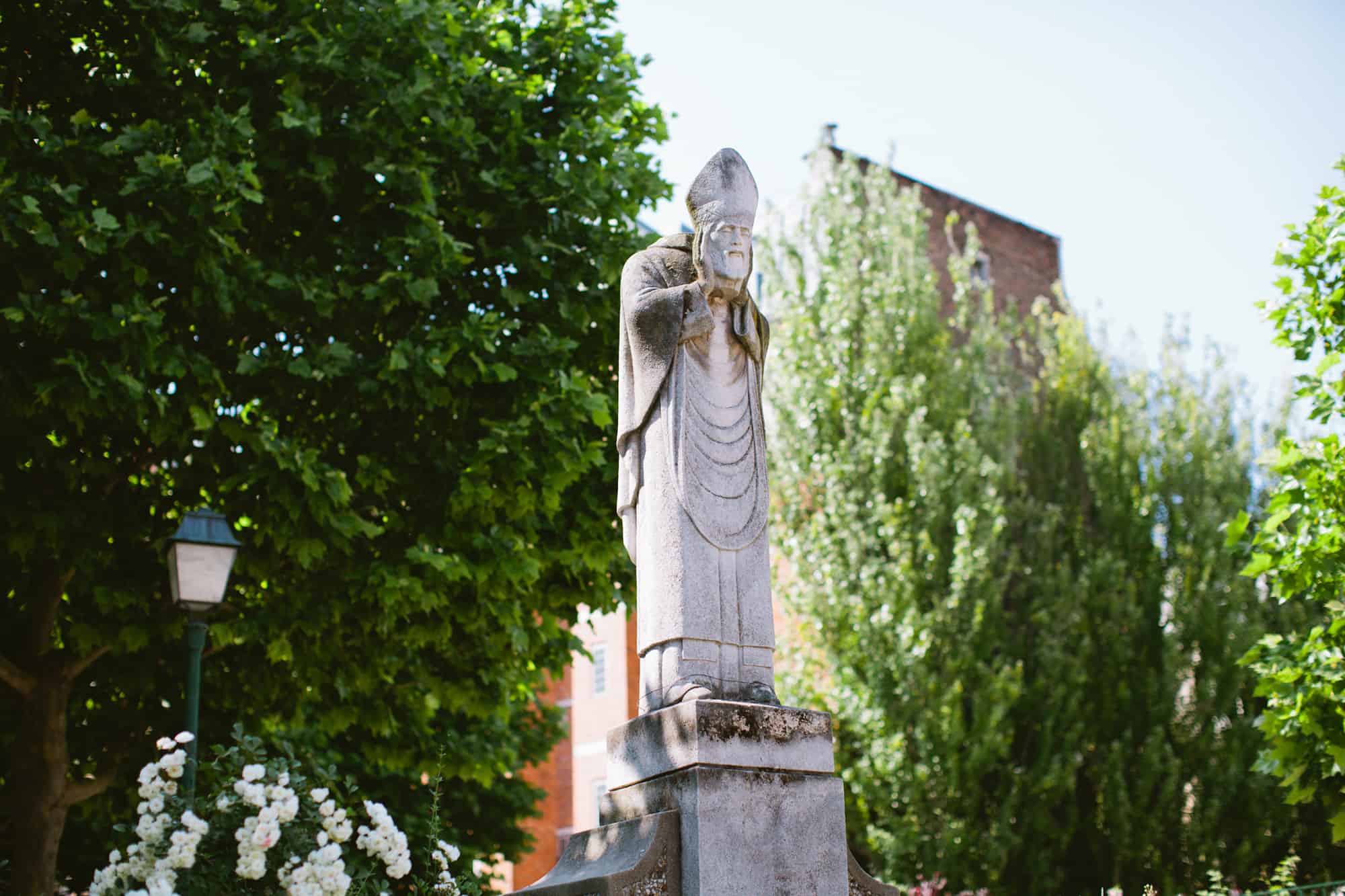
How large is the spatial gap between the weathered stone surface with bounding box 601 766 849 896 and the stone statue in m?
0.41

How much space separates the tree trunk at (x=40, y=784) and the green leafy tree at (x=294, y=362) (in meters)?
0.02

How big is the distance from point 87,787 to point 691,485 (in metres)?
7.84

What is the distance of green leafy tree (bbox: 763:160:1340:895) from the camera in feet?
59.7

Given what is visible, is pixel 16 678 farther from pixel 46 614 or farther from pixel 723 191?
pixel 723 191

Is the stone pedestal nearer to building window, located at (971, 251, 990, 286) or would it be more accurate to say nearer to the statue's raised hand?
the statue's raised hand

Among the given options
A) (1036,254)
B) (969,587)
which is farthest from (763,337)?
(1036,254)

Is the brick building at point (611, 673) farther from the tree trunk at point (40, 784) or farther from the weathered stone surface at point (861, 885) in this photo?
the weathered stone surface at point (861, 885)

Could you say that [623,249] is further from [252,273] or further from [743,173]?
[743,173]

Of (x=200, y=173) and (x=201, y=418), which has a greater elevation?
(x=200, y=173)

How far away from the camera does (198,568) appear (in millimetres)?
9320

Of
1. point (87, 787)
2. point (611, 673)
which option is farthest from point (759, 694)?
point (611, 673)

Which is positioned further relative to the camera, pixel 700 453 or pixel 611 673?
pixel 611 673

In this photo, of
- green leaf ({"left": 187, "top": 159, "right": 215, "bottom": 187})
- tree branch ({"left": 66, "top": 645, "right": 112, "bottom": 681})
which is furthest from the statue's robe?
tree branch ({"left": 66, "top": 645, "right": 112, "bottom": 681})

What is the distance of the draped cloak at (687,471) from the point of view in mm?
5914
